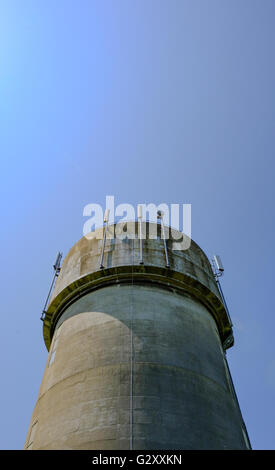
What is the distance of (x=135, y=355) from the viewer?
1004cm

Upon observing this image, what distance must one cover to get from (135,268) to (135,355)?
3241 millimetres

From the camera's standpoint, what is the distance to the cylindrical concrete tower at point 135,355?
8.81 metres

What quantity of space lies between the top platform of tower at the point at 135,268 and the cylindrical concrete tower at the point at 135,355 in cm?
4

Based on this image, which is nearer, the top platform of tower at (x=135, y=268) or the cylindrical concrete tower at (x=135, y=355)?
the cylindrical concrete tower at (x=135, y=355)

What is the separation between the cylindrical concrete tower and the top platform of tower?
0.04 m

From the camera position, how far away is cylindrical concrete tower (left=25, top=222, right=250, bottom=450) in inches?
347

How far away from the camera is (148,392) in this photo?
30.3ft

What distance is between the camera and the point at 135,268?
40.8 feet

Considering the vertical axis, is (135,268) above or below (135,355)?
above

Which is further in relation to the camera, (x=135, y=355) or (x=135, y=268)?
(x=135, y=268)

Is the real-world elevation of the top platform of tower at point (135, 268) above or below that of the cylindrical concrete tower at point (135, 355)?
above
